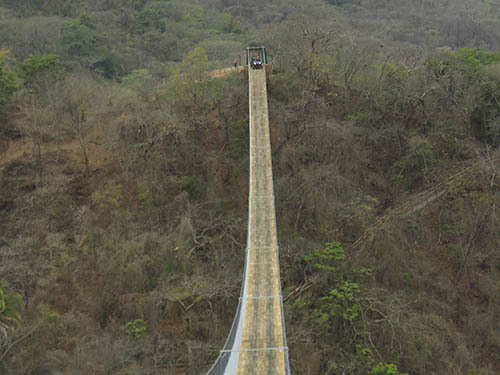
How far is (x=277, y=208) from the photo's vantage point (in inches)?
1089

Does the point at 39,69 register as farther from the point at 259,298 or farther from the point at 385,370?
the point at 385,370

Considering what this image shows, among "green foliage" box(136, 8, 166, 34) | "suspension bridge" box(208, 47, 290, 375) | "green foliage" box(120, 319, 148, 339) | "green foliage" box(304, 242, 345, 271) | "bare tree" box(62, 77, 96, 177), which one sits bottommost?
"green foliage" box(120, 319, 148, 339)

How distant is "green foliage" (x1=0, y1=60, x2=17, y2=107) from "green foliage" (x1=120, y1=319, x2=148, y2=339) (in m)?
18.2

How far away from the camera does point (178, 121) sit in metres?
30.8

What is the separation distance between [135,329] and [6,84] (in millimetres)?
19479

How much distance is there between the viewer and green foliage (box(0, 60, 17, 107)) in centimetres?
3213

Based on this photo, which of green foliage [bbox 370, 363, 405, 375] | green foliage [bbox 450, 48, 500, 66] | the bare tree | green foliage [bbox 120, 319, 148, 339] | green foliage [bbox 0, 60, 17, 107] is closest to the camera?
green foliage [bbox 370, 363, 405, 375]

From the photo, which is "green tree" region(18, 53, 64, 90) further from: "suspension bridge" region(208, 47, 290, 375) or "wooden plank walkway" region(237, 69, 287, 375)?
"suspension bridge" region(208, 47, 290, 375)

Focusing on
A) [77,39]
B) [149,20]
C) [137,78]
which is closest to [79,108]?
[137,78]

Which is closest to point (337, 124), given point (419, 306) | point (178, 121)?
point (178, 121)

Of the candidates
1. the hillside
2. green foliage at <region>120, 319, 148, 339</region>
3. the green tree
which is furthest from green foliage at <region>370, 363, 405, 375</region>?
the green tree

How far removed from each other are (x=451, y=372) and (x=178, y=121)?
19987mm

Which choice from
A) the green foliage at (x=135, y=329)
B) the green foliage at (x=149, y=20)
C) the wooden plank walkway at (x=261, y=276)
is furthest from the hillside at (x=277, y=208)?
the green foliage at (x=149, y=20)

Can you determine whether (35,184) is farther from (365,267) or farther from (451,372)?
(451,372)
